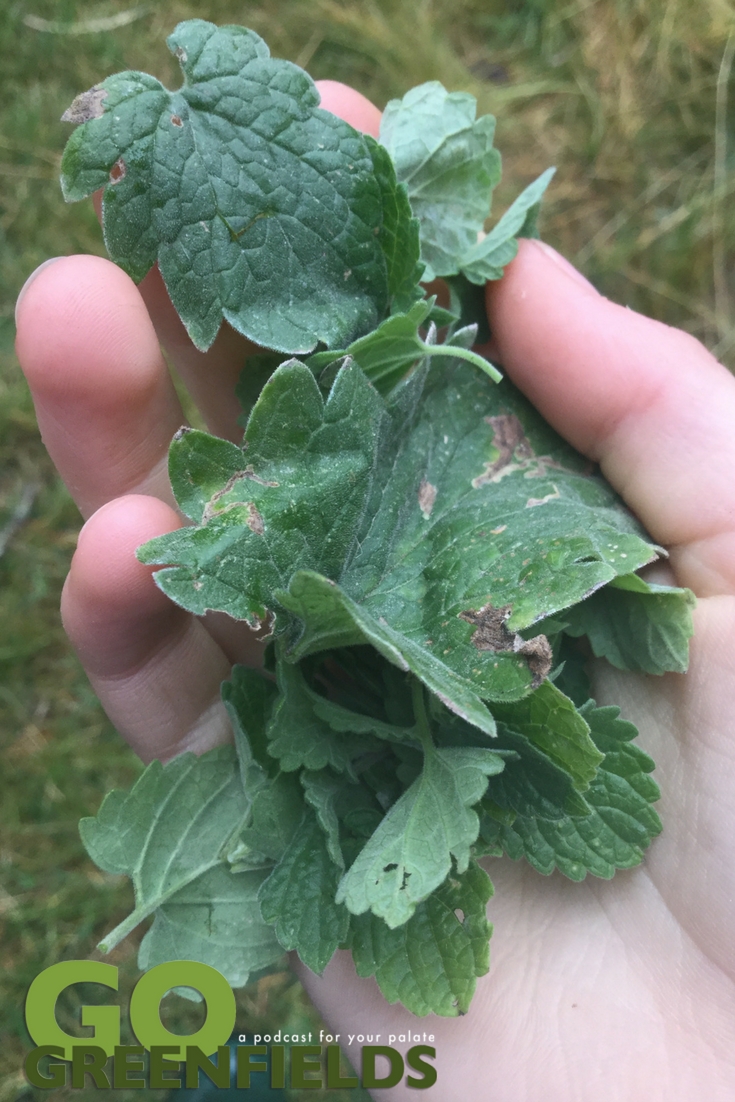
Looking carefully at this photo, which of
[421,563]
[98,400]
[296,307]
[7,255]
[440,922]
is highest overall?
[296,307]

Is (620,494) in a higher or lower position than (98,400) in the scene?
higher

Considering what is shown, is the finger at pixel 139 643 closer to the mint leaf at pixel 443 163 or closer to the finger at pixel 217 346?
the finger at pixel 217 346

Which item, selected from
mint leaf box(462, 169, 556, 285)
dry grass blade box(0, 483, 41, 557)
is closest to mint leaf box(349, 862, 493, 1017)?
mint leaf box(462, 169, 556, 285)

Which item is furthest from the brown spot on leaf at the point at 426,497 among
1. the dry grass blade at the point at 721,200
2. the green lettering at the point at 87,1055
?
the dry grass blade at the point at 721,200

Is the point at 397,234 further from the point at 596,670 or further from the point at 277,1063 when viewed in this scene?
the point at 277,1063

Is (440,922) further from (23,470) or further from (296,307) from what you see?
(23,470)

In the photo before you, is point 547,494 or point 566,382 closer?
point 547,494

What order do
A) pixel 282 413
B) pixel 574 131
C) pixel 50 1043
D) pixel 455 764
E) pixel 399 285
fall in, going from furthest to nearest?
1. pixel 574 131
2. pixel 50 1043
3. pixel 399 285
4. pixel 455 764
5. pixel 282 413

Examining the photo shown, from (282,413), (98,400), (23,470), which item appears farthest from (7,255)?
(282,413)
